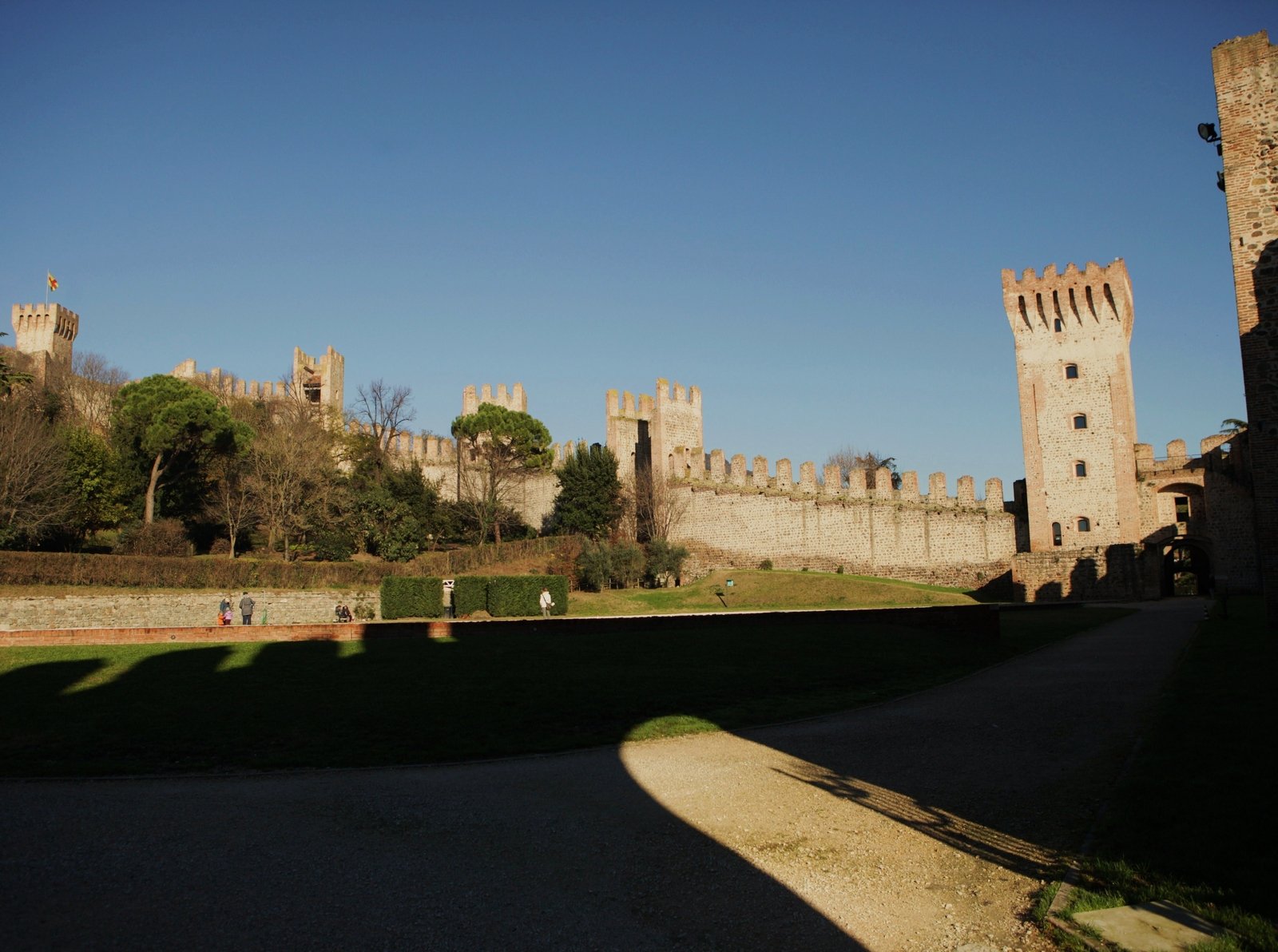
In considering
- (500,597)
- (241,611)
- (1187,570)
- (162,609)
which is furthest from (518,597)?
(1187,570)

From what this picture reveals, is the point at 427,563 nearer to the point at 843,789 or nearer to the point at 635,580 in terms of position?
the point at 635,580

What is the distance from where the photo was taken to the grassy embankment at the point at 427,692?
8.62 meters

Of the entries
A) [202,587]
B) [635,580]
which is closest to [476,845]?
[202,587]

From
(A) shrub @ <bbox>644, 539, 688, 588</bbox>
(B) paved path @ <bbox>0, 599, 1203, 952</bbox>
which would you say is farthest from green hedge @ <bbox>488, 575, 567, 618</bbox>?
(B) paved path @ <bbox>0, 599, 1203, 952</bbox>

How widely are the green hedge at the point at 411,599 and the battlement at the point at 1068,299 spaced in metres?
24.4

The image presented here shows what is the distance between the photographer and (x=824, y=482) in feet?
123

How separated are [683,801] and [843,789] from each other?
48.0 inches

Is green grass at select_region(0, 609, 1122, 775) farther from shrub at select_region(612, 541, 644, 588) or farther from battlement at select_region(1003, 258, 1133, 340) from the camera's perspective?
battlement at select_region(1003, 258, 1133, 340)

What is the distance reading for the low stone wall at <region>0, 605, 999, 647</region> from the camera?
15.4 m

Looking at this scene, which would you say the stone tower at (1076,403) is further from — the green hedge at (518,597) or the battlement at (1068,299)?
the green hedge at (518,597)

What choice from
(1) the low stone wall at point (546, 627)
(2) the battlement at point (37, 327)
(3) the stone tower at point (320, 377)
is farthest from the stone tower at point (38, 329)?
(1) the low stone wall at point (546, 627)

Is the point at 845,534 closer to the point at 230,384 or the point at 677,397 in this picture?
the point at 677,397

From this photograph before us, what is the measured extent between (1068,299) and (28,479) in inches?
1388

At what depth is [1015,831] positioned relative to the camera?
5770mm
